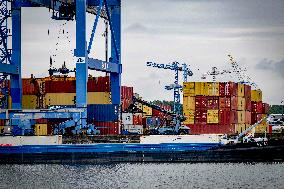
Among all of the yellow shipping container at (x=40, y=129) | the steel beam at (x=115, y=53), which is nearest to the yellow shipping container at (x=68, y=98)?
the steel beam at (x=115, y=53)

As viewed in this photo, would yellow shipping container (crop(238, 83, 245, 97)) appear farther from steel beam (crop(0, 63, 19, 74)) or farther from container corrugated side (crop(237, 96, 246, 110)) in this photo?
steel beam (crop(0, 63, 19, 74))

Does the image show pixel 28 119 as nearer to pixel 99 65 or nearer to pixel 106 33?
pixel 99 65

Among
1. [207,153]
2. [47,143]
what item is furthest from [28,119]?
[207,153]

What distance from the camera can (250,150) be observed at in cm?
10562

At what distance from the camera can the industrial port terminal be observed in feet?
350

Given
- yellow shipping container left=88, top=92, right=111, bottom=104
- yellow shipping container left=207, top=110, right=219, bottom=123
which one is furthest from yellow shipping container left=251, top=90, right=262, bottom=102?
yellow shipping container left=88, top=92, right=111, bottom=104

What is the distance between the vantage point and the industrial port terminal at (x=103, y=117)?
107 m

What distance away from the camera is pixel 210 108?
116m

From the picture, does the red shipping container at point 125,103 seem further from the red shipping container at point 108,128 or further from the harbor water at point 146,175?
the harbor water at point 146,175

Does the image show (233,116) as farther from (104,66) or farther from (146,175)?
(146,175)

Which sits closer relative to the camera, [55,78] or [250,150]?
[250,150]

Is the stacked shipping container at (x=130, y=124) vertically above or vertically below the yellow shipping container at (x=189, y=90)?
below

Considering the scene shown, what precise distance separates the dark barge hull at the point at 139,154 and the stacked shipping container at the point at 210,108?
955 centimetres

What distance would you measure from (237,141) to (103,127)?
18.8 metres
